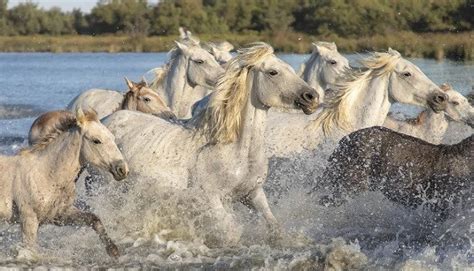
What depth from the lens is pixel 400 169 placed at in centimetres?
827

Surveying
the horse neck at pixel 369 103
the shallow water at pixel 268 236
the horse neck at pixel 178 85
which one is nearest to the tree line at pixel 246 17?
the horse neck at pixel 178 85

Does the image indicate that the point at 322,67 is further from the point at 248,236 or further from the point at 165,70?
the point at 248,236

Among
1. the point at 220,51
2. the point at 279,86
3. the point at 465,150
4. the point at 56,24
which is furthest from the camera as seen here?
the point at 56,24

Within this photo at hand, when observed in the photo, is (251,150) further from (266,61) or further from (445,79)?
(445,79)

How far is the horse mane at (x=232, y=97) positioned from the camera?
294 inches

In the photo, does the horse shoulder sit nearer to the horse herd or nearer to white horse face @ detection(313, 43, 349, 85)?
the horse herd

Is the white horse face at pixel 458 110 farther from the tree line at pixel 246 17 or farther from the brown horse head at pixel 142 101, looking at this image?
the tree line at pixel 246 17

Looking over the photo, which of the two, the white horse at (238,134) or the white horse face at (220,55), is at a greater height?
the white horse at (238,134)

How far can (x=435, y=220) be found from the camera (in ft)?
26.2

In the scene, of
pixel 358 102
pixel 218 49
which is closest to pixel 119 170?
pixel 358 102

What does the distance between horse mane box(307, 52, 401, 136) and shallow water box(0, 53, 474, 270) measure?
32 cm

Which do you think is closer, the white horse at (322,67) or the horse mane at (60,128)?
the horse mane at (60,128)

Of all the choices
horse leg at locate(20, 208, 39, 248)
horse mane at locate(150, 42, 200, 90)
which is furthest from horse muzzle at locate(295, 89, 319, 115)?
horse mane at locate(150, 42, 200, 90)

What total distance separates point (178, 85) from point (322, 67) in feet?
5.98
